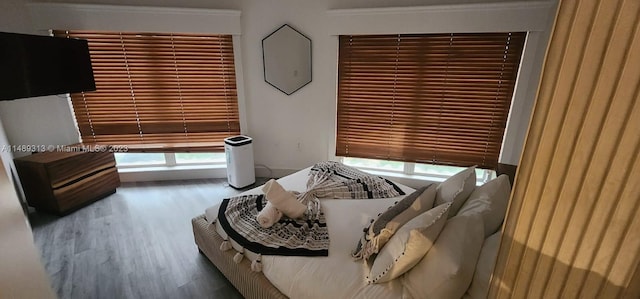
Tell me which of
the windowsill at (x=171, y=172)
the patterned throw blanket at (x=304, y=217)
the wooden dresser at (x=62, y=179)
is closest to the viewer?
the patterned throw blanket at (x=304, y=217)

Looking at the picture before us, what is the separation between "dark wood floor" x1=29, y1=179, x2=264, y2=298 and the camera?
2008 millimetres

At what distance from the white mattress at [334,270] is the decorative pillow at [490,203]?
550 mm

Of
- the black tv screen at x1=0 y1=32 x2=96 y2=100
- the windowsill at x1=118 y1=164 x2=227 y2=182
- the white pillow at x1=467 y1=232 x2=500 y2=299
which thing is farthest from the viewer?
the windowsill at x1=118 y1=164 x2=227 y2=182

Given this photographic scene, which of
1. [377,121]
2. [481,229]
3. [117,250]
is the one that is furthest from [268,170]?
[481,229]

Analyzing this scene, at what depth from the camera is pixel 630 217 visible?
48 cm

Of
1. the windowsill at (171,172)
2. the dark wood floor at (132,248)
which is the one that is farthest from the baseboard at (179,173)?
the dark wood floor at (132,248)

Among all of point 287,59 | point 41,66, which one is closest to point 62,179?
point 41,66

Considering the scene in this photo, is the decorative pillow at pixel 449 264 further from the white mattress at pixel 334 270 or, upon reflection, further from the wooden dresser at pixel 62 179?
the wooden dresser at pixel 62 179

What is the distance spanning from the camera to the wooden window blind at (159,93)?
3.20 m

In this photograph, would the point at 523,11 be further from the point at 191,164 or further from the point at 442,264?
the point at 191,164

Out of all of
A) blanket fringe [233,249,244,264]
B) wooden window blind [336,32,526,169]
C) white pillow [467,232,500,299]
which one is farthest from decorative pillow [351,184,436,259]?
wooden window blind [336,32,526,169]

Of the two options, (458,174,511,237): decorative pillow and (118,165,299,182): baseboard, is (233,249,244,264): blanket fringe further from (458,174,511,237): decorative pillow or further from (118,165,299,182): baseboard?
(118,165,299,182): baseboard

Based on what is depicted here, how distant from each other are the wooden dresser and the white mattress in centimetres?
199

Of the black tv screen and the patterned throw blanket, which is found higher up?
the black tv screen
